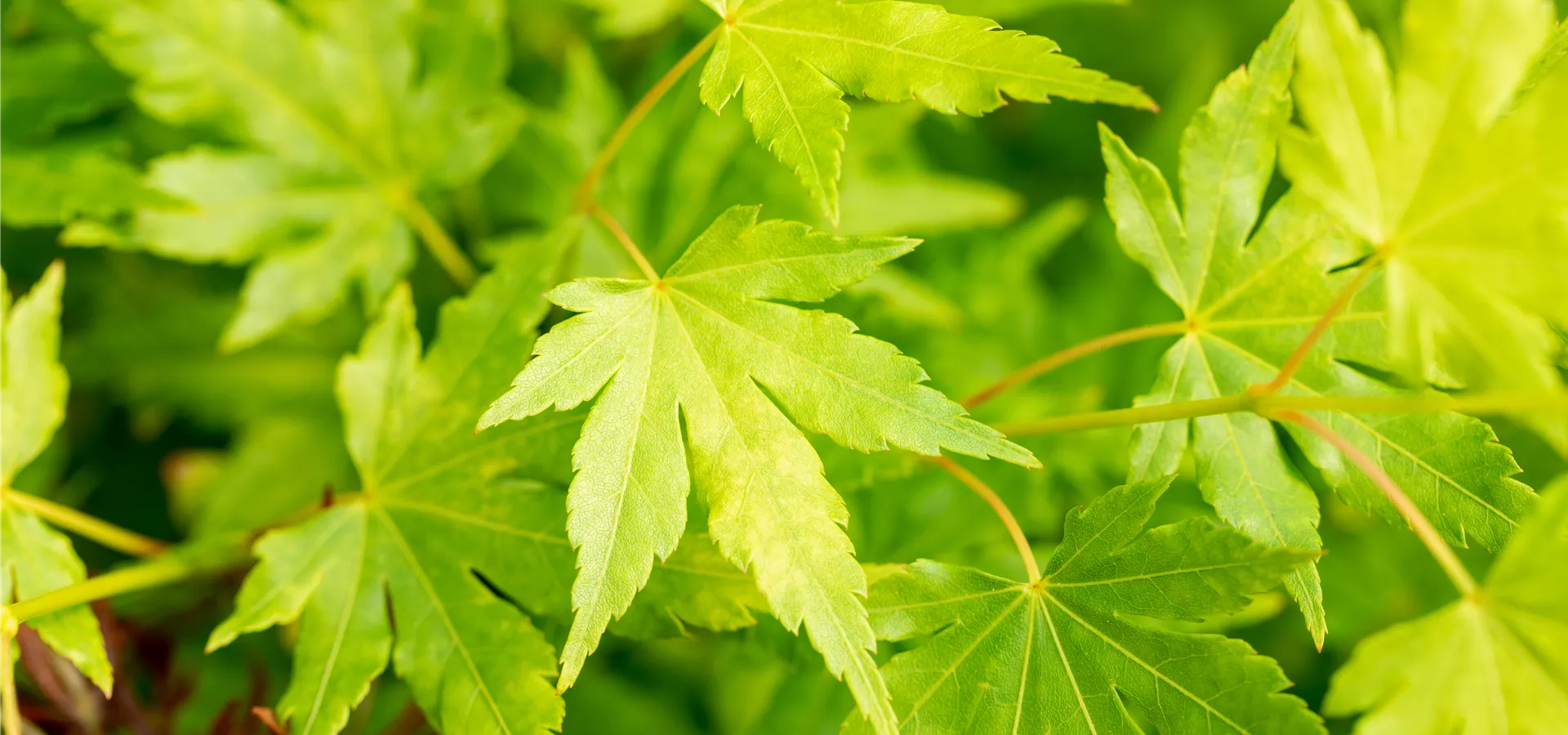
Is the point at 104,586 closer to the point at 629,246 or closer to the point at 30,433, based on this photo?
the point at 30,433

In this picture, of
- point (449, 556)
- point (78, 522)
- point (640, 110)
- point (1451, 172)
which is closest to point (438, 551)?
point (449, 556)

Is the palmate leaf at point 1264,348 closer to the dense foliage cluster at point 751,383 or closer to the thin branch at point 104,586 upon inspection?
the dense foliage cluster at point 751,383

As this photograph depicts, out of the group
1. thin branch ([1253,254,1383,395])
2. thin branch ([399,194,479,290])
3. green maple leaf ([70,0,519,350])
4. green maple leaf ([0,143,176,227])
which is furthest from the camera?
thin branch ([399,194,479,290])

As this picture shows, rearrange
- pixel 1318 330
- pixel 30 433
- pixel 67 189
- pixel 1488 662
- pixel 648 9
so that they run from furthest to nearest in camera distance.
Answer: pixel 648 9 < pixel 67 189 < pixel 30 433 < pixel 1318 330 < pixel 1488 662

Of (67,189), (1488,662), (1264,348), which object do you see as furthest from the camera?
(67,189)

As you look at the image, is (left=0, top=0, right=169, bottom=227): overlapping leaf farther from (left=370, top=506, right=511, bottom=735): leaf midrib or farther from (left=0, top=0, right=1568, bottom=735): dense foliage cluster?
(left=370, top=506, right=511, bottom=735): leaf midrib

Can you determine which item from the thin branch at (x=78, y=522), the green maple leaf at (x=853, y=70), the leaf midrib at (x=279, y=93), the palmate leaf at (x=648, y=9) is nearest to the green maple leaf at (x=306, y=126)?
the leaf midrib at (x=279, y=93)

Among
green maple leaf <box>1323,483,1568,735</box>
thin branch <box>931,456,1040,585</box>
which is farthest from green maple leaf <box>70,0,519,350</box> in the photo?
green maple leaf <box>1323,483,1568,735</box>
